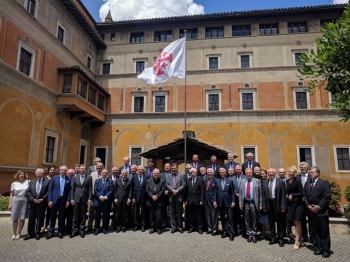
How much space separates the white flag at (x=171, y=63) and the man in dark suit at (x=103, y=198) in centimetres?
516

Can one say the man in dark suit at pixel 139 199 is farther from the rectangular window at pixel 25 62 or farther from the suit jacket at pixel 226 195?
the rectangular window at pixel 25 62

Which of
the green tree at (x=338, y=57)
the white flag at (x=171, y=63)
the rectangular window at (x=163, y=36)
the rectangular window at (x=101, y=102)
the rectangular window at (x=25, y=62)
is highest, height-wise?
the rectangular window at (x=163, y=36)

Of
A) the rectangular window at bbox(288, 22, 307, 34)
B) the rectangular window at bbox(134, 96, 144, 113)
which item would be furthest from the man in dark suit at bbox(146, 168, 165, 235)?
the rectangular window at bbox(288, 22, 307, 34)

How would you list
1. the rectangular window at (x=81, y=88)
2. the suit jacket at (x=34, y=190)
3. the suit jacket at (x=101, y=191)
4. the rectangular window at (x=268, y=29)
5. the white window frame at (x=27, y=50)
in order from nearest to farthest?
the suit jacket at (x=34, y=190), the suit jacket at (x=101, y=191), the white window frame at (x=27, y=50), the rectangular window at (x=81, y=88), the rectangular window at (x=268, y=29)

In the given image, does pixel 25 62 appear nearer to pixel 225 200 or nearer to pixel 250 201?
pixel 225 200

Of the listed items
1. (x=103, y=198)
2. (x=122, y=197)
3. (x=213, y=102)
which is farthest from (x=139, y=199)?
(x=213, y=102)

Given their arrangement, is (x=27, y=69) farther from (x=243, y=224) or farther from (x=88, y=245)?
(x=243, y=224)

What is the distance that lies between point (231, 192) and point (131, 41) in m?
19.3

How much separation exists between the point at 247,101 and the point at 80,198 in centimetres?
1612

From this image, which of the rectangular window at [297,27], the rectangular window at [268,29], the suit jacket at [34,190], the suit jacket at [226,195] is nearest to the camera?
the suit jacket at [34,190]

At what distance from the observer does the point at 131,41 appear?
23438 millimetres

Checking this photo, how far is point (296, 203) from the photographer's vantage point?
6.66 metres

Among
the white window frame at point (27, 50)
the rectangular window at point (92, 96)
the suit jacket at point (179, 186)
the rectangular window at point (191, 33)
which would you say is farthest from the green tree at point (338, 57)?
the rectangular window at point (191, 33)

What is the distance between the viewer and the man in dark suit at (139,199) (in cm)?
821
